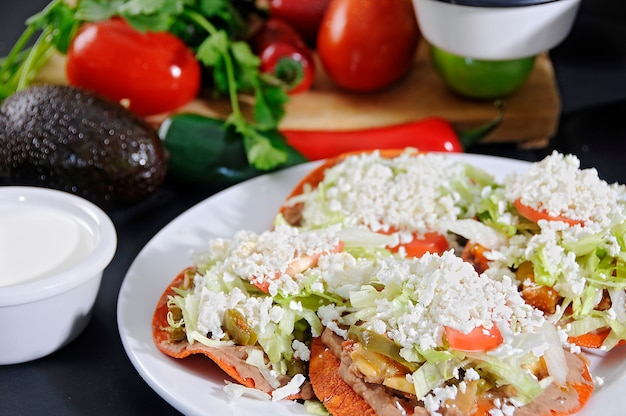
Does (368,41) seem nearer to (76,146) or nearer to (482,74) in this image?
(482,74)

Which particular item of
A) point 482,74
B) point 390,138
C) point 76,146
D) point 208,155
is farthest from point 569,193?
point 76,146

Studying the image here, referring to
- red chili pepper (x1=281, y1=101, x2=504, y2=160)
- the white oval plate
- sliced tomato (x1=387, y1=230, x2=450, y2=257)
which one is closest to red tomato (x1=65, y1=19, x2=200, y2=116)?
red chili pepper (x1=281, y1=101, x2=504, y2=160)

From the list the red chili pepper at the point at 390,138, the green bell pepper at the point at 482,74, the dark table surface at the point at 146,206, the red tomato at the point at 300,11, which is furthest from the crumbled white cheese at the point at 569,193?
the red tomato at the point at 300,11

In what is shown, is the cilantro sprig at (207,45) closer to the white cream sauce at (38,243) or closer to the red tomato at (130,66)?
the red tomato at (130,66)

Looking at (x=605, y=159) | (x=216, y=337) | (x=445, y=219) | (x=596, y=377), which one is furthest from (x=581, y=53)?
(x=216, y=337)

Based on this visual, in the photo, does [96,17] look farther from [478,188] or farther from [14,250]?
[478,188]

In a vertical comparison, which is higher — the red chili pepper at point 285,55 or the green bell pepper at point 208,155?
the red chili pepper at point 285,55

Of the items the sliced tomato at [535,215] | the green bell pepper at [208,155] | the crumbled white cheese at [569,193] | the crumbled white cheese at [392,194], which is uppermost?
the crumbled white cheese at [569,193]
